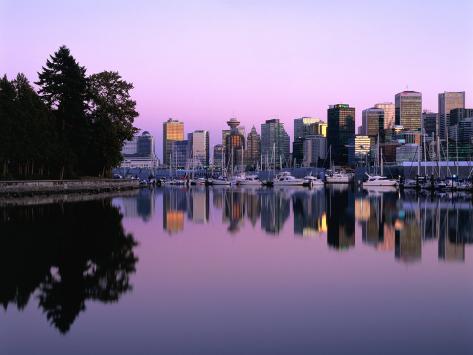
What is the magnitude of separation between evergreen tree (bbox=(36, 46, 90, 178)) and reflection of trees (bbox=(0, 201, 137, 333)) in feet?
158

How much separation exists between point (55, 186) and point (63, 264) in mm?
56050

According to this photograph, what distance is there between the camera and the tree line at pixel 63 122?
2675 inches

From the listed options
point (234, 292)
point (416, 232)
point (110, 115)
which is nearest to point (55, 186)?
point (110, 115)

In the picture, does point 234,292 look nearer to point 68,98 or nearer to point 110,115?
point 68,98

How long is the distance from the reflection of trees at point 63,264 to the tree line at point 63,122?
3666cm

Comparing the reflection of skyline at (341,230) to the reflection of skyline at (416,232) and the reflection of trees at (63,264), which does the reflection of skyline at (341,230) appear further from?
the reflection of trees at (63,264)

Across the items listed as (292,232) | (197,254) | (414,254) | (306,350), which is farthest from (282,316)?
(292,232)

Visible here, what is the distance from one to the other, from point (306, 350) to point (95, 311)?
5.46 m

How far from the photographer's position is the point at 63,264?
19.7 metres

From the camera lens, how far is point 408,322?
13070 mm

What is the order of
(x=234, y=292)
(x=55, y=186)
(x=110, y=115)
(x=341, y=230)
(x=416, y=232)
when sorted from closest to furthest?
(x=234, y=292)
(x=416, y=232)
(x=341, y=230)
(x=55, y=186)
(x=110, y=115)

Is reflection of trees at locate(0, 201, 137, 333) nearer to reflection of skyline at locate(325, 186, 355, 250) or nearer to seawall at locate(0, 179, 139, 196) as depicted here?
reflection of skyline at locate(325, 186, 355, 250)

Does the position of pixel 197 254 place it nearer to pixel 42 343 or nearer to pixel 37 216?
pixel 42 343

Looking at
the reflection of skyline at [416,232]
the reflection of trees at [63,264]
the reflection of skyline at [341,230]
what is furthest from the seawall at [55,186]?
the reflection of skyline at [416,232]
